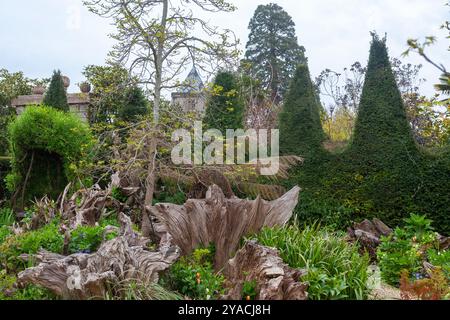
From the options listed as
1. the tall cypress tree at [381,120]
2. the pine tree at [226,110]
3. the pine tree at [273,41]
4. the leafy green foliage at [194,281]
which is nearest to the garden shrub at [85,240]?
the leafy green foliage at [194,281]

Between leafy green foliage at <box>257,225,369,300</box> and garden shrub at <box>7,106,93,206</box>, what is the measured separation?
194 inches

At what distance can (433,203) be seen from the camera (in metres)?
7.46

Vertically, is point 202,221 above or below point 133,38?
below

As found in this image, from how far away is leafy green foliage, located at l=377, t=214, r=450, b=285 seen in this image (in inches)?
196

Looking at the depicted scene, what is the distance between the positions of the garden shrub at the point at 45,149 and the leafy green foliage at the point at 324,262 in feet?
16.2

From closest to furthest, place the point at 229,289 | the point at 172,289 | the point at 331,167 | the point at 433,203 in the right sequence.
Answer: the point at 229,289 → the point at 172,289 → the point at 433,203 → the point at 331,167

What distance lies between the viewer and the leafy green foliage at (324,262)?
12.9 feet

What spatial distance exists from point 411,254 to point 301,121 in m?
4.35

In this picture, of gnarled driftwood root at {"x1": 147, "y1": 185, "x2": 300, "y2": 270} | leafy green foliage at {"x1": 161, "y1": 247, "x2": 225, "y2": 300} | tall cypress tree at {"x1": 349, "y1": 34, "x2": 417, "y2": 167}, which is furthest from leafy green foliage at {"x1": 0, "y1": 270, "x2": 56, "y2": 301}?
tall cypress tree at {"x1": 349, "y1": 34, "x2": 417, "y2": 167}

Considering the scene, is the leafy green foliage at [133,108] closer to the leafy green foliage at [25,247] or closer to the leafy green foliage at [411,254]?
the leafy green foliage at [25,247]
